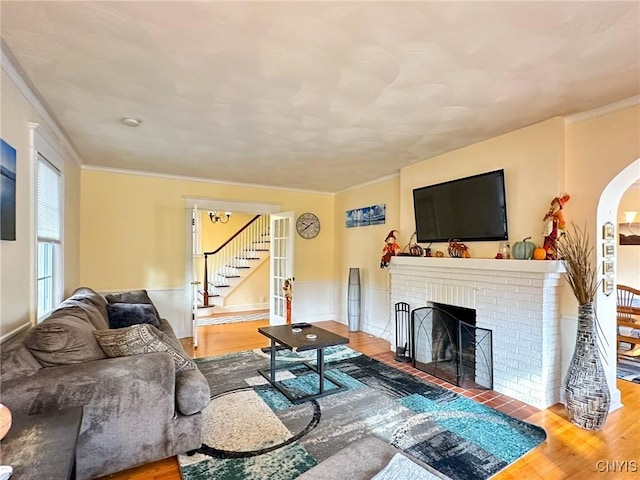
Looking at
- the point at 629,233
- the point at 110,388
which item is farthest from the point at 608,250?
the point at 110,388

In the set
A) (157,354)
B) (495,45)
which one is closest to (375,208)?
(495,45)

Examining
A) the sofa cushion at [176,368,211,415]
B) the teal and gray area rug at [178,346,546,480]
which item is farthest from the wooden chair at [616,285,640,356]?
the sofa cushion at [176,368,211,415]

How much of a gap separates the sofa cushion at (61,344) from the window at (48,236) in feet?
3.72

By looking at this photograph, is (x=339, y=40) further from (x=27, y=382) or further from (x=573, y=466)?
(x=573, y=466)

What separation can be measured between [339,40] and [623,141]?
2386mm

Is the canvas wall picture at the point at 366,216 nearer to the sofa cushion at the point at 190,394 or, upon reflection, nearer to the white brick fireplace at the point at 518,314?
the white brick fireplace at the point at 518,314

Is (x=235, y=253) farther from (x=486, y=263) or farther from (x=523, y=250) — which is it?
(x=523, y=250)

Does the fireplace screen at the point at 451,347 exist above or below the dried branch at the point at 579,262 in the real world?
below

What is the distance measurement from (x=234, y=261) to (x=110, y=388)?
6.37 m

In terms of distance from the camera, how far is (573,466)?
82.4 inches

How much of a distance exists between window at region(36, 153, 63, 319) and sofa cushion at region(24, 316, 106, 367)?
3.72ft

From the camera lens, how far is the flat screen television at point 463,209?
10.6 feet

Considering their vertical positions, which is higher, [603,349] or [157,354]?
[157,354]

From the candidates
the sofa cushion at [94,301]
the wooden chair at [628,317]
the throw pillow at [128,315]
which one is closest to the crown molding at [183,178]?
the sofa cushion at [94,301]
